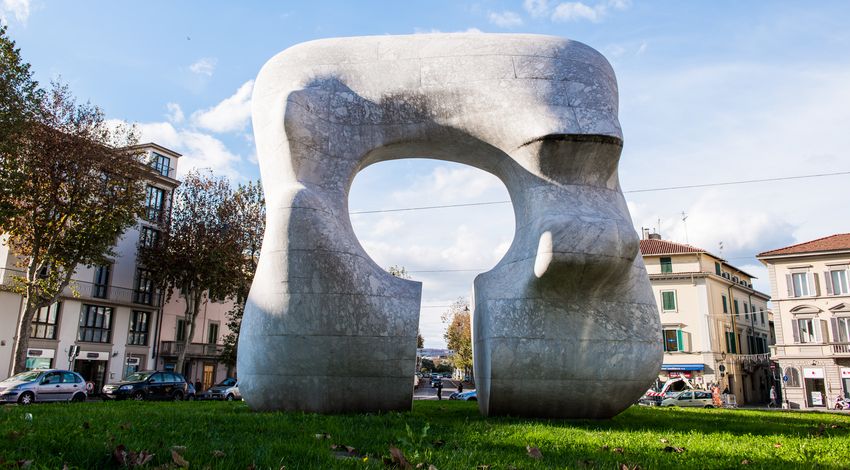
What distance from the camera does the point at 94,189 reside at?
26672 millimetres

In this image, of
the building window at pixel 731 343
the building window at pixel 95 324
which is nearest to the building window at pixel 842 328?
the building window at pixel 731 343

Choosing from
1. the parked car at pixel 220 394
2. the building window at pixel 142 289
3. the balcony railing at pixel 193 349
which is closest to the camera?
the parked car at pixel 220 394

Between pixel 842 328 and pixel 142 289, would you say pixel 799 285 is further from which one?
pixel 142 289

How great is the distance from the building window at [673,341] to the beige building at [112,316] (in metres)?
34.3

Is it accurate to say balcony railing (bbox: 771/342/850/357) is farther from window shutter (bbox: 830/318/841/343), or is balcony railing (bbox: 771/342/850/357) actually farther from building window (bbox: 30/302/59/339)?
building window (bbox: 30/302/59/339)

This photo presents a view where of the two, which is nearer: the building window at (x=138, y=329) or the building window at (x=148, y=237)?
the building window at (x=148, y=237)

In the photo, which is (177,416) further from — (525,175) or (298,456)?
(525,175)

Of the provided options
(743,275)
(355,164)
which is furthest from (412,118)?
(743,275)

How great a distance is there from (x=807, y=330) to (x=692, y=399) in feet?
49.5

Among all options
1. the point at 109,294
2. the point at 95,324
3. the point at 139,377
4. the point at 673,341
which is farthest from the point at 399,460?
the point at 673,341

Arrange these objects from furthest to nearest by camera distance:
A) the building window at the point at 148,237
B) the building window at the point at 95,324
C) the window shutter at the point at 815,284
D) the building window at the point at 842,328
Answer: the window shutter at the point at 815,284
the building window at the point at 842,328
the building window at the point at 148,237
the building window at the point at 95,324

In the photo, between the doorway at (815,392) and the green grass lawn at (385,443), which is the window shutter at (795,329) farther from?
the green grass lawn at (385,443)

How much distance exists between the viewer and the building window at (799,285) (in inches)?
1668

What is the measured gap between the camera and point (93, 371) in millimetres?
36344
